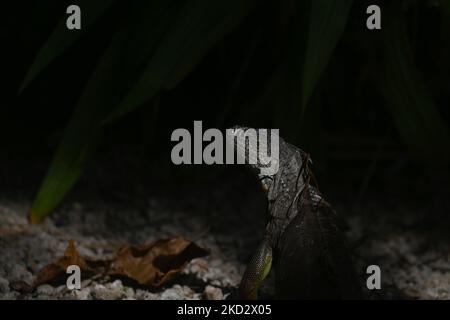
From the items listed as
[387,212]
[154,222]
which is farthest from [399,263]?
[154,222]

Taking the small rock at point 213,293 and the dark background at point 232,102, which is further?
the dark background at point 232,102

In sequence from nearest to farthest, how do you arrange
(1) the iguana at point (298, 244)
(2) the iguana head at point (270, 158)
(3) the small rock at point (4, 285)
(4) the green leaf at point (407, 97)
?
1. (1) the iguana at point (298, 244)
2. (2) the iguana head at point (270, 158)
3. (3) the small rock at point (4, 285)
4. (4) the green leaf at point (407, 97)

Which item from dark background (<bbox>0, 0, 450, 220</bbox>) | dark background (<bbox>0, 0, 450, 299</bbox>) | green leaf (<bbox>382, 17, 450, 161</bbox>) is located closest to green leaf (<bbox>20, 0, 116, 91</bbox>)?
dark background (<bbox>0, 0, 450, 299</bbox>)

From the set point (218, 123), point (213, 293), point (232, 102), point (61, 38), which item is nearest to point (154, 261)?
point (213, 293)

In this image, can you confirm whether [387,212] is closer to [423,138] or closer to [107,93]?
[423,138]

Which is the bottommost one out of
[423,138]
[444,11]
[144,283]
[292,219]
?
[144,283]

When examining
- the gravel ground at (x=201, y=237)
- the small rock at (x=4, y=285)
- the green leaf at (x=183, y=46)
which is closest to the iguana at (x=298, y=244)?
the gravel ground at (x=201, y=237)

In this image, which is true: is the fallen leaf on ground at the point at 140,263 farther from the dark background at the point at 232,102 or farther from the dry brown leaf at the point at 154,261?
the dark background at the point at 232,102
